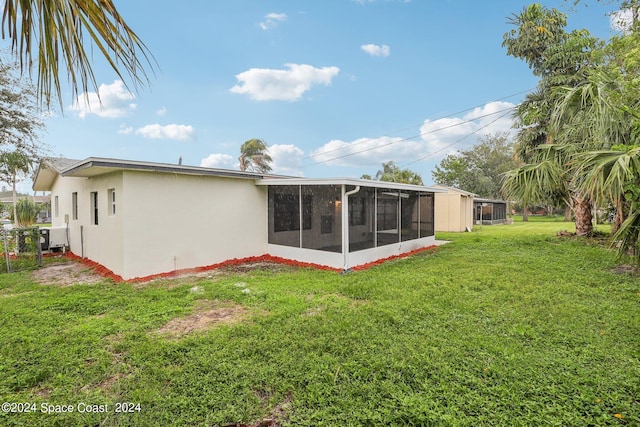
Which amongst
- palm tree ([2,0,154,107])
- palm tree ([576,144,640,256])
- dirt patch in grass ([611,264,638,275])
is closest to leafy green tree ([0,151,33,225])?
palm tree ([2,0,154,107])

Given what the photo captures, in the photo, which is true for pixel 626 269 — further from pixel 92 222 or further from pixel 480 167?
pixel 480 167

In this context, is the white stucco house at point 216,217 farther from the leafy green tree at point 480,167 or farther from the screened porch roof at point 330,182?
the leafy green tree at point 480,167

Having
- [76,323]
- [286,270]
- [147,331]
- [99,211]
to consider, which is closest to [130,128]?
[99,211]

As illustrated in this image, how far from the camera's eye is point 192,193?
7.74 metres

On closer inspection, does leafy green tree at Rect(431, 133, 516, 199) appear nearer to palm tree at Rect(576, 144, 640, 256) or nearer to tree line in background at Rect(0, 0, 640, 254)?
tree line in background at Rect(0, 0, 640, 254)

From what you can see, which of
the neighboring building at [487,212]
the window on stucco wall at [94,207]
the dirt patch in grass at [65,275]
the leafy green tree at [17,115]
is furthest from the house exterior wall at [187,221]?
the neighboring building at [487,212]

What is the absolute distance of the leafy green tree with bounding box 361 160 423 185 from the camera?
28.7 metres

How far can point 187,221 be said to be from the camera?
25.1 ft

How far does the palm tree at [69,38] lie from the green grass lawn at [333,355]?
239 centimetres

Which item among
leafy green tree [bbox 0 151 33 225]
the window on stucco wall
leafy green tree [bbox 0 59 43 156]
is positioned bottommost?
the window on stucco wall

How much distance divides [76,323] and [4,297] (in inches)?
100

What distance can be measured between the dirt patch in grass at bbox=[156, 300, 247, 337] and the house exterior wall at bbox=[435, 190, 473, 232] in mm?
16024

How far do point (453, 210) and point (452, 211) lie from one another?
9cm

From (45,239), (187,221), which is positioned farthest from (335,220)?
(45,239)
